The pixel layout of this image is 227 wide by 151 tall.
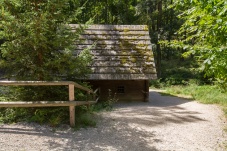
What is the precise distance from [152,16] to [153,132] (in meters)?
28.7

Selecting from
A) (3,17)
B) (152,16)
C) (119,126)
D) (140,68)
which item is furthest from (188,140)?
(152,16)

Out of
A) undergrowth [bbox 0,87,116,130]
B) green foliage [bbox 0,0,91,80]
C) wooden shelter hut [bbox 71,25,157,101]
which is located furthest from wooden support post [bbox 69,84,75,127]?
wooden shelter hut [bbox 71,25,157,101]

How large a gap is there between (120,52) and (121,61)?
0.81 meters

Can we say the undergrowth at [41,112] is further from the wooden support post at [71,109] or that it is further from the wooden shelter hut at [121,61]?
the wooden shelter hut at [121,61]

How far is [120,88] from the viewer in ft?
52.6

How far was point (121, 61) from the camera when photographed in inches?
594

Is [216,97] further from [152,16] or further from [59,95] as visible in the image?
[152,16]

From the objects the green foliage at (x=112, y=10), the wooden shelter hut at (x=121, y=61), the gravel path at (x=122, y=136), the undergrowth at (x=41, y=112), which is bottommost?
the gravel path at (x=122, y=136)

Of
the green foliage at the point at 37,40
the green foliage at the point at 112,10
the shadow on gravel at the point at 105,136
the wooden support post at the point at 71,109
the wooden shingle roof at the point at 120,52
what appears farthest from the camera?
the green foliage at the point at 112,10

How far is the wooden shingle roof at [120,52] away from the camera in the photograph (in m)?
14.5

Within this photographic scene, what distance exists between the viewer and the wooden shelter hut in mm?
14498

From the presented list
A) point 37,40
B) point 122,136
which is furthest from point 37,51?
point 122,136

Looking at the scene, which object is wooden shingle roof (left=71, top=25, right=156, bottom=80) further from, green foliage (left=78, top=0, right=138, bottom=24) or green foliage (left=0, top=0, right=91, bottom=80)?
green foliage (left=78, top=0, right=138, bottom=24)

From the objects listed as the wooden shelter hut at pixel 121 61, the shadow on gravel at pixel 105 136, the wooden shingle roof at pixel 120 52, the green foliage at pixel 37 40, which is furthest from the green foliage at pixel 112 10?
the shadow on gravel at pixel 105 136
